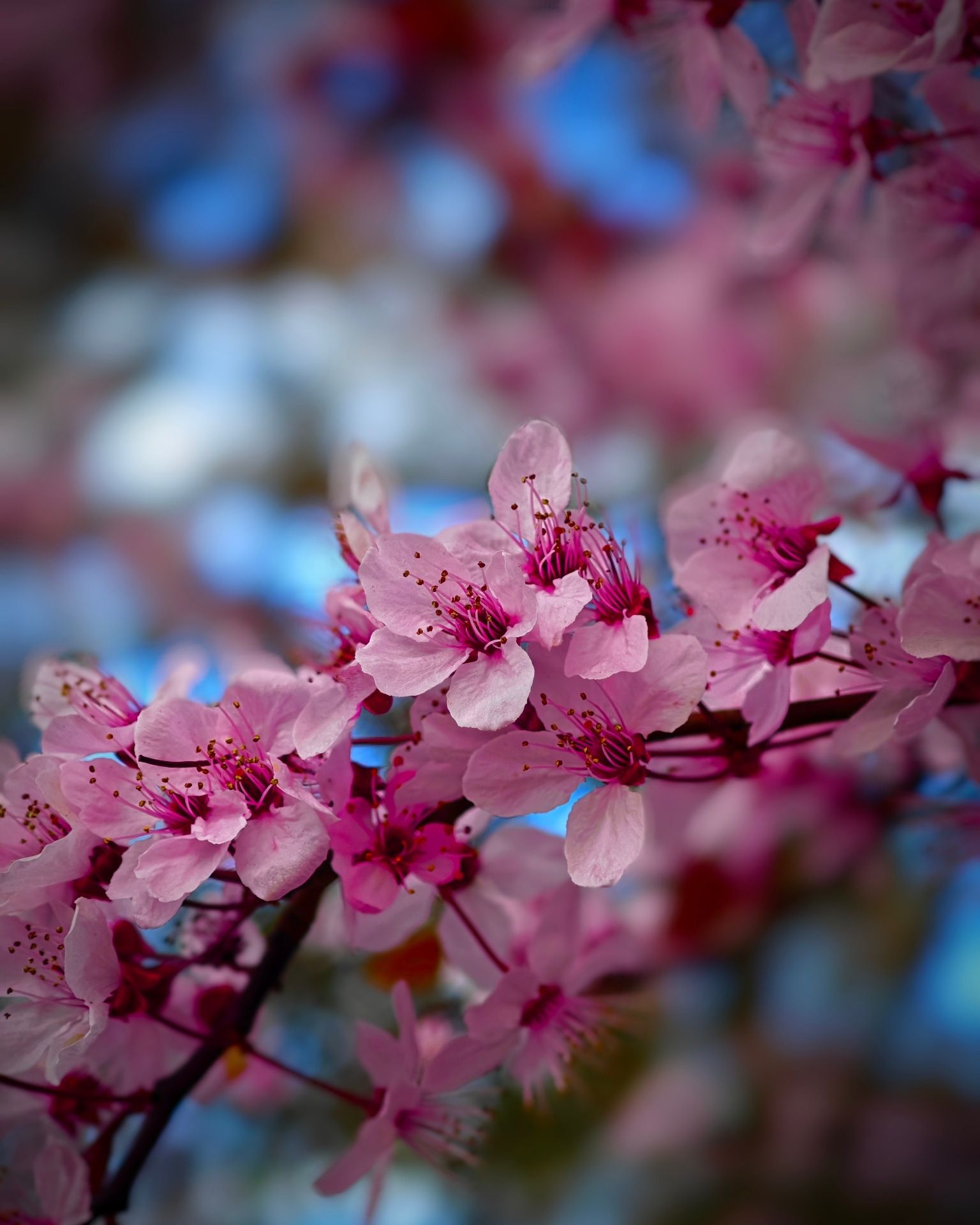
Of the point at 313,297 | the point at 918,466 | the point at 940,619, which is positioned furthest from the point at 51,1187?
the point at 313,297

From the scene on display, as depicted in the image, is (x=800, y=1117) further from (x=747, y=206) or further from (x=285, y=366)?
(x=285, y=366)

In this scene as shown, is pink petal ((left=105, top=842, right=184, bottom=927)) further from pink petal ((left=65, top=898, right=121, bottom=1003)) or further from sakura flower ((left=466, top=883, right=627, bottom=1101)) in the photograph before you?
sakura flower ((left=466, top=883, right=627, bottom=1101))

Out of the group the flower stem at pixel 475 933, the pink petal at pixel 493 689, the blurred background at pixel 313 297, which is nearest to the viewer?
the pink petal at pixel 493 689

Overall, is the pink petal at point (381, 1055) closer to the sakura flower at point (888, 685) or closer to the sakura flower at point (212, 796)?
the sakura flower at point (212, 796)

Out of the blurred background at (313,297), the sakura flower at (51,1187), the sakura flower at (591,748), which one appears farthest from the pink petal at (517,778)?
the blurred background at (313,297)

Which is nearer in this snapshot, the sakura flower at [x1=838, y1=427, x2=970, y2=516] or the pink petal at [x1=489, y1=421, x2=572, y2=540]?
the pink petal at [x1=489, y1=421, x2=572, y2=540]

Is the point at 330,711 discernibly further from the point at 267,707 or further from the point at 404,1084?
the point at 404,1084

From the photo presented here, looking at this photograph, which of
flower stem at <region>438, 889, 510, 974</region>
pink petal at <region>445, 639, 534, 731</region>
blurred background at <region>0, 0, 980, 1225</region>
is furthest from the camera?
blurred background at <region>0, 0, 980, 1225</region>

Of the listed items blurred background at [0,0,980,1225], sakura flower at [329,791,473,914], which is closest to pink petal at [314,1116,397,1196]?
sakura flower at [329,791,473,914]
